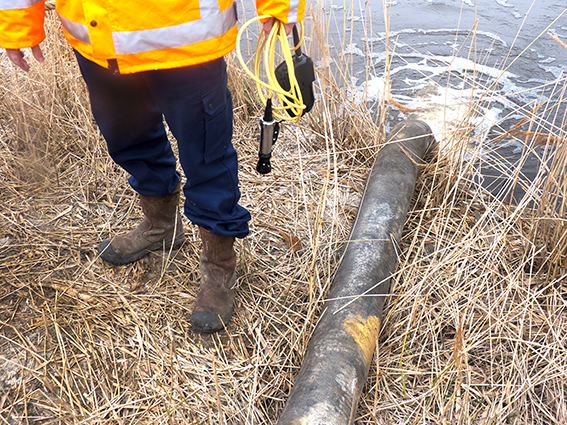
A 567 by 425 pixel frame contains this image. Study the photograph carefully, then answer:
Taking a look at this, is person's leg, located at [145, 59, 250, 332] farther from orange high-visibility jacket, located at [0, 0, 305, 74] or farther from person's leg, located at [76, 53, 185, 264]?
person's leg, located at [76, 53, 185, 264]

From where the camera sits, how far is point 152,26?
111 centimetres

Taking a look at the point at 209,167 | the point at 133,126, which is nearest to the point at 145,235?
the point at 133,126

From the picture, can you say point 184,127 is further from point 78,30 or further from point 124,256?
point 124,256

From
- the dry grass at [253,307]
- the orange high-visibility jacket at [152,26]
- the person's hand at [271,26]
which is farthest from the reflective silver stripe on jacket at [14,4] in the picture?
the dry grass at [253,307]

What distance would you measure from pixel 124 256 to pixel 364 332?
110 cm

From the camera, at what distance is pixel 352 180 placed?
245cm

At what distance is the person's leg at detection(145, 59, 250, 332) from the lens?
125cm

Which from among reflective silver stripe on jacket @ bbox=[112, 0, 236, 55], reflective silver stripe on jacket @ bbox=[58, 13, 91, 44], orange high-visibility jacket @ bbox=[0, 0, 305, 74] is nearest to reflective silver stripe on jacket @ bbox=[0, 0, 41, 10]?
orange high-visibility jacket @ bbox=[0, 0, 305, 74]

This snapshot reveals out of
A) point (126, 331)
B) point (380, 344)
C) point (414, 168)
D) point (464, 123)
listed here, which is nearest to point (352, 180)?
point (414, 168)

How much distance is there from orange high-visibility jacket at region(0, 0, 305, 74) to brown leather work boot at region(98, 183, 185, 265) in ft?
2.56

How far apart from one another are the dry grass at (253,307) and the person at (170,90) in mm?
201

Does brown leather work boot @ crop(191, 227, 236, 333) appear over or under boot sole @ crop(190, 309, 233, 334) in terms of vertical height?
over

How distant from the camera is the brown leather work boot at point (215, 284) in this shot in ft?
5.33

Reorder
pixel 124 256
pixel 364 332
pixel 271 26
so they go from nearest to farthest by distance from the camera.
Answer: pixel 271 26 < pixel 364 332 < pixel 124 256
